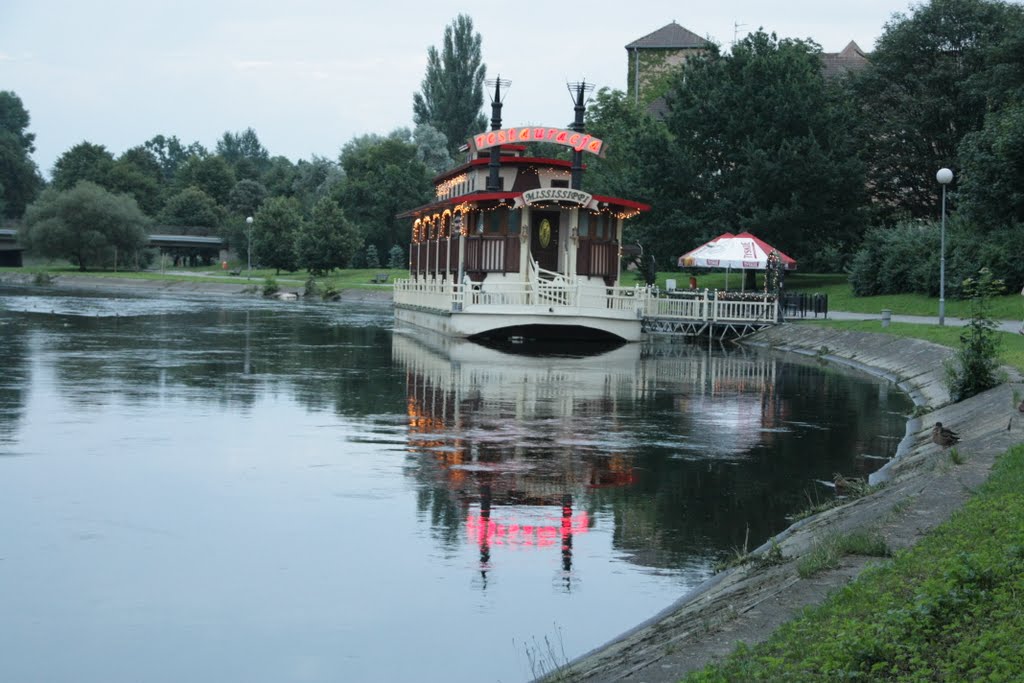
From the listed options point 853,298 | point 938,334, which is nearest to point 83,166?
point 853,298

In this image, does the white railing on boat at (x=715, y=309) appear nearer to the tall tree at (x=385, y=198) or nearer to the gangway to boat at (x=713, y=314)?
the gangway to boat at (x=713, y=314)

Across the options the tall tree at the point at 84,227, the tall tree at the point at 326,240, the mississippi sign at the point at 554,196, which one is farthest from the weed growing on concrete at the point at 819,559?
the tall tree at the point at 84,227

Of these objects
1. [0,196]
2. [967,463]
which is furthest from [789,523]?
[0,196]

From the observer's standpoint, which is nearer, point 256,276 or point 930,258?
point 930,258

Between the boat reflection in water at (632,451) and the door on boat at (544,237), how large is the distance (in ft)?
46.7

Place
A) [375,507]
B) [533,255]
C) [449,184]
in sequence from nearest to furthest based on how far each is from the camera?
1. [375,507]
2. [533,255]
3. [449,184]

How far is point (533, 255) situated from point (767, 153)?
2005 cm

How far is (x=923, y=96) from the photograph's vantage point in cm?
7106

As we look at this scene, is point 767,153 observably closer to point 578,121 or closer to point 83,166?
point 578,121

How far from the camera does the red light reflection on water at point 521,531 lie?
13.0m

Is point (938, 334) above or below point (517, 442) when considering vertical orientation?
above

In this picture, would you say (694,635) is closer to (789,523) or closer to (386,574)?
(386,574)

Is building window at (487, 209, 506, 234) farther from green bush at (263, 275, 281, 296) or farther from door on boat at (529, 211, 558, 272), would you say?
green bush at (263, 275, 281, 296)

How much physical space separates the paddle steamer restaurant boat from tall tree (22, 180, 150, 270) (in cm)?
7593
